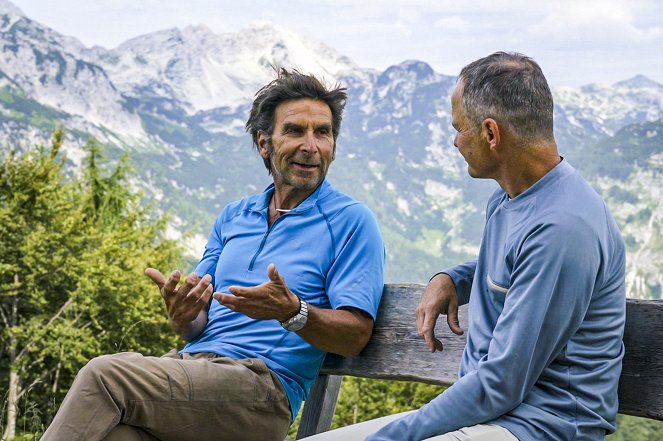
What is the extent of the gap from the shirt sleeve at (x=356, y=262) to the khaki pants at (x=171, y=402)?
42 centimetres

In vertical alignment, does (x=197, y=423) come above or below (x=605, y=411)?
below

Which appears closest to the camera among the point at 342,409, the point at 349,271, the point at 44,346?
the point at 349,271

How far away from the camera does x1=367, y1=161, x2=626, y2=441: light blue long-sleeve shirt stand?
2.39 m

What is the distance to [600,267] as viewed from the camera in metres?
2.46

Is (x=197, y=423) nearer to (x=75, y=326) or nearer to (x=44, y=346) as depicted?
(x=44, y=346)

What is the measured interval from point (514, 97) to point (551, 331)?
65 centimetres

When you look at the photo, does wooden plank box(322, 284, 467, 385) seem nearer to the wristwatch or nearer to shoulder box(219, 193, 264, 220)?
the wristwatch

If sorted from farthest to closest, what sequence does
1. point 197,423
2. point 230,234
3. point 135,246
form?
point 135,246 → point 230,234 → point 197,423

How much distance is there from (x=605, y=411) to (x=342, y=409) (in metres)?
42.9

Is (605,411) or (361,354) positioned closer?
(605,411)

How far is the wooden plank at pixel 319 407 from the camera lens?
3.93 metres

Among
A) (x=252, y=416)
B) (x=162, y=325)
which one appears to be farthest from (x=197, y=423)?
(x=162, y=325)

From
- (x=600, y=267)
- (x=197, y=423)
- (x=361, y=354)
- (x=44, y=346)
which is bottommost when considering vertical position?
(x=44, y=346)

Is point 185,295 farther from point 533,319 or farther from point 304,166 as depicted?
point 533,319
